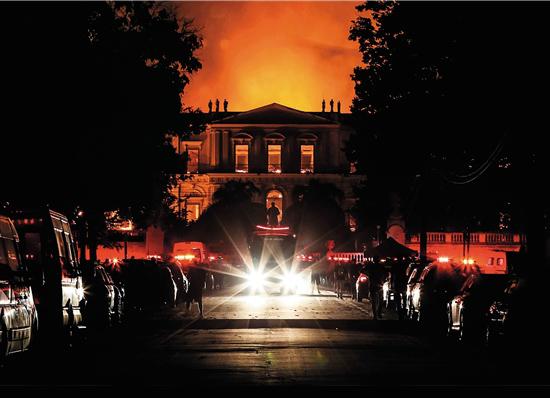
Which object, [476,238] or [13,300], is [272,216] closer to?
[476,238]

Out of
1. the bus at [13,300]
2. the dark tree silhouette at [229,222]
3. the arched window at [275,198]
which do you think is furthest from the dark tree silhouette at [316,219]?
the bus at [13,300]

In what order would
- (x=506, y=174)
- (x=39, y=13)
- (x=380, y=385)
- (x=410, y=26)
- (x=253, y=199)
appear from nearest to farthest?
(x=380, y=385), (x=39, y=13), (x=506, y=174), (x=410, y=26), (x=253, y=199)

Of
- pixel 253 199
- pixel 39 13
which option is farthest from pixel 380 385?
pixel 253 199

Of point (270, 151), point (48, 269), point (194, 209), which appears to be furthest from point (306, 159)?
point (48, 269)

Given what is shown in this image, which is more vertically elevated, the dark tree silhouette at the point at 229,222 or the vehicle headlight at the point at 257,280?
the dark tree silhouette at the point at 229,222

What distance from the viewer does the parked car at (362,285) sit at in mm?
44594

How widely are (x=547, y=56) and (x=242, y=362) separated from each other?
86.4ft

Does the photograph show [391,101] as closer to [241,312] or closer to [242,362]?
[241,312]

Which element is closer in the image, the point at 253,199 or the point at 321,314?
the point at 321,314

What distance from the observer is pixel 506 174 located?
1989 inches

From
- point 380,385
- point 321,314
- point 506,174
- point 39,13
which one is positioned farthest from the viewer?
point 506,174

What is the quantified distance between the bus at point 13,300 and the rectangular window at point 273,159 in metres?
126

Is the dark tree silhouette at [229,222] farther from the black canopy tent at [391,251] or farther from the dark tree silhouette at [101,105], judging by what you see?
the dark tree silhouette at [101,105]

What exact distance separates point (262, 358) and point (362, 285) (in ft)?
88.5
